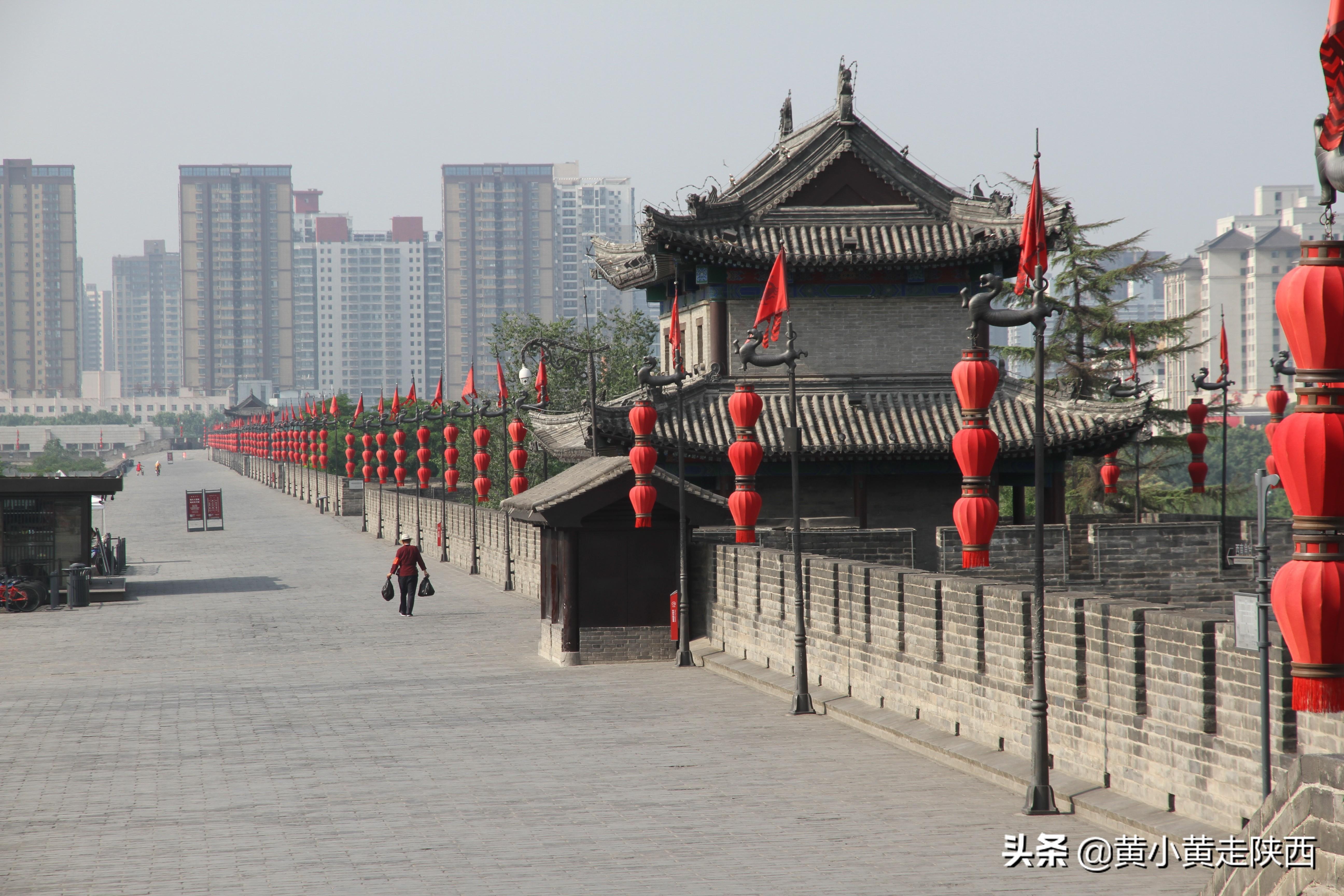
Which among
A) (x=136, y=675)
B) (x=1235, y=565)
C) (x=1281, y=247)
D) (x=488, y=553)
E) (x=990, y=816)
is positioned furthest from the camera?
(x=1281, y=247)

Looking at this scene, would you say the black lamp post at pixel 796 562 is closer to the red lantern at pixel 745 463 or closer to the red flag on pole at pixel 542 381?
the red lantern at pixel 745 463

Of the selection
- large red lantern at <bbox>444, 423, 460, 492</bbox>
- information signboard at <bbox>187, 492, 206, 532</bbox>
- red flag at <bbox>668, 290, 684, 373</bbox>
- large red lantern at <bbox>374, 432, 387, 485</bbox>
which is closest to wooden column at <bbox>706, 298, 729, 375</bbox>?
red flag at <bbox>668, 290, 684, 373</bbox>

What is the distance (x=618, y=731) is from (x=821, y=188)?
19.6 meters

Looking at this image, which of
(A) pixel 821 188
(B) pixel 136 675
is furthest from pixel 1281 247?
(B) pixel 136 675

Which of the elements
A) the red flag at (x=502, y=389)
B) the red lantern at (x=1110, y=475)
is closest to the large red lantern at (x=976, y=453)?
the red lantern at (x=1110, y=475)

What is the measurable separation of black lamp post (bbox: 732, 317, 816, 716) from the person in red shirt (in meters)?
12.6

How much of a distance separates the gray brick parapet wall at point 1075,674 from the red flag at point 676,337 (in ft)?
15.3

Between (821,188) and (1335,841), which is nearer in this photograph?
(1335,841)

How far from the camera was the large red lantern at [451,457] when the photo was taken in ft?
153

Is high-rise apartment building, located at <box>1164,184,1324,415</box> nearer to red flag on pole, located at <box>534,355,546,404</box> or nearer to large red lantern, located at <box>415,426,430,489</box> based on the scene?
large red lantern, located at <box>415,426,430,489</box>

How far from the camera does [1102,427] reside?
99.6 feet

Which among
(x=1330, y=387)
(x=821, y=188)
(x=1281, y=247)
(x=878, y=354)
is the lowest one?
(x=1330, y=387)

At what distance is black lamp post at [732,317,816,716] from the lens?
57.5 ft

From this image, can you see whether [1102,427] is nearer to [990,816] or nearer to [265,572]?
[990,816]
